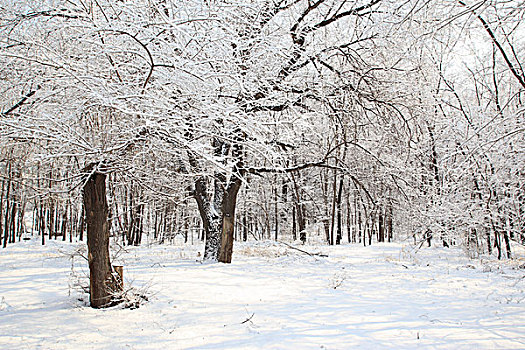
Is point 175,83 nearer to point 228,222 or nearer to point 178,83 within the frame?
point 178,83

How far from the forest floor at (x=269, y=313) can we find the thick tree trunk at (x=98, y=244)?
227 millimetres

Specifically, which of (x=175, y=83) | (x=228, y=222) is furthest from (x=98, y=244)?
(x=228, y=222)

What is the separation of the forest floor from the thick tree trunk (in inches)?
8.9

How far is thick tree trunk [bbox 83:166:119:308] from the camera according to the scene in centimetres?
487

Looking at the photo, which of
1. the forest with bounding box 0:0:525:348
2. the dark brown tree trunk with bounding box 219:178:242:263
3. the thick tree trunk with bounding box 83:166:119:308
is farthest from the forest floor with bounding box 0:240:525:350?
the dark brown tree trunk with bounding box 219:178:242:263

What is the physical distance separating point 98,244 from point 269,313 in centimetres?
271

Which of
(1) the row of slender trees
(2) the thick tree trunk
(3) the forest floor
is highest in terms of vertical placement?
(1) the row of slender trees

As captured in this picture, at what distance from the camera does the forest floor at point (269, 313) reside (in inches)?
156

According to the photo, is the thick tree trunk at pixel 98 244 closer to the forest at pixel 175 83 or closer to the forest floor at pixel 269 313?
the forest at pixel 175 83

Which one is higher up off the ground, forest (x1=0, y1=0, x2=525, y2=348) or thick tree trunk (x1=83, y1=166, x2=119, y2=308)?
forest (x1=0, y1=0, x2=525, y2=348)

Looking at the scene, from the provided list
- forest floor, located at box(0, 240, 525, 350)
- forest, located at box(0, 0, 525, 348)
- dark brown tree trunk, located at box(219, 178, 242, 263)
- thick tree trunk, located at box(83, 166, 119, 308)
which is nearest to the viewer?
forest, located at box(0, 0, 525, 348)

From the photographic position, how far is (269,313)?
499 cm

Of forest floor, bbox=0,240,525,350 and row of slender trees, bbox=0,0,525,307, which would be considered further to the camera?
forest floor, bbox=0,240,525,350

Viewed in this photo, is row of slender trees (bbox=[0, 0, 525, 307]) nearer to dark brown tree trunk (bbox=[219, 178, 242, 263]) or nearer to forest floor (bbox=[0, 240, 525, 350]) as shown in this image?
dark brown tree trunk (bbox=[219, 178, 242, 263])
